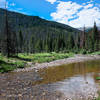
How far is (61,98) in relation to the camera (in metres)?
7.87

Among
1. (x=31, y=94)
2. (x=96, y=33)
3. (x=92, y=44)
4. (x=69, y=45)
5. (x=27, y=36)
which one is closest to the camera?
(x=31, y=94)

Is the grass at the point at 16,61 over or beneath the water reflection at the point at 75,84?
over

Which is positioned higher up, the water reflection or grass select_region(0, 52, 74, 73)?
grass select_region(0, 52, 74, 73)

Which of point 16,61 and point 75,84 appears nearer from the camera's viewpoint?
point 75,84

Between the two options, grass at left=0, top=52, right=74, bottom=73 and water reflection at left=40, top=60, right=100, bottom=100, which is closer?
water reflection at left=40, top=60, right=100, bottom=100

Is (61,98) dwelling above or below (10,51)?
below

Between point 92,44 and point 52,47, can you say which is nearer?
point 92,44

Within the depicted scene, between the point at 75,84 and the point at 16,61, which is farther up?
the point at 16,61

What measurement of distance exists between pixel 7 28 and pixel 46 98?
2454 centimetres

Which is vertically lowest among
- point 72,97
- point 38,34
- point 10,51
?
point 72,97

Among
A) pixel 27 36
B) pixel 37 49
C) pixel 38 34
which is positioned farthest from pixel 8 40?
pixel 38 34

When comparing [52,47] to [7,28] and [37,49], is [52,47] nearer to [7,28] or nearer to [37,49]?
[37,49]

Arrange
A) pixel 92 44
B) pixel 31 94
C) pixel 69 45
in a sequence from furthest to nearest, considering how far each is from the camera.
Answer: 1. pixel 69 45
2. pixel 92 44
3. pixel 31 94

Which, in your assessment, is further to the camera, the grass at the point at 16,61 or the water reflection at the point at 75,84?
the grass at the point at 16,61
